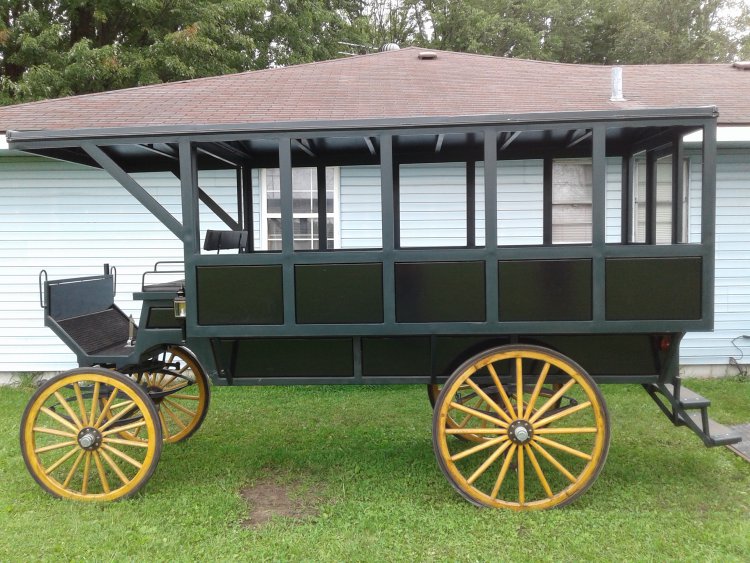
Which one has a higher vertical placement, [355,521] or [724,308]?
[724,308]

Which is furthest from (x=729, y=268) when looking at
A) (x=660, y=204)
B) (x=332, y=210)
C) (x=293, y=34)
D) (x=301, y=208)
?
(x=293, y=34)

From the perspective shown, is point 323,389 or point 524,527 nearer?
point 524,527

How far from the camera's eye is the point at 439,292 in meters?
3.55

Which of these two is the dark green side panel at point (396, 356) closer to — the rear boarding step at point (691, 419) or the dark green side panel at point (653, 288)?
the dark green side panel at point (653, 288)

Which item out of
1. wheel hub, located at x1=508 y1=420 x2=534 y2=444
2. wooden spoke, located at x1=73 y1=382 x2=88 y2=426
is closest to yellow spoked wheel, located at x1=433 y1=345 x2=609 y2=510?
wheel hub, located at x1=508 y1=420 x2=534 y2=444

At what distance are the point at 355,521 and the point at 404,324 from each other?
1272 millimetres

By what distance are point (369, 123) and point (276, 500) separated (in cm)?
260

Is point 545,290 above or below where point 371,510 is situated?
above

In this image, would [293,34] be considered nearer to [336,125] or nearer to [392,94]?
[392,94]

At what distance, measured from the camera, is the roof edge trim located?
3.36 m

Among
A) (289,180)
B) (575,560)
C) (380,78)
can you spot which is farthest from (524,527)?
(380,78)

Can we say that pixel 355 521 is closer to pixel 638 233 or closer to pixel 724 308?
pixel 638 233

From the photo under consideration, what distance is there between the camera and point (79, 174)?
24.6 ft

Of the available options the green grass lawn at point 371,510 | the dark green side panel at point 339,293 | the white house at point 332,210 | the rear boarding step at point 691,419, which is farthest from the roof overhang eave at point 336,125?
the white house at point 332,210
